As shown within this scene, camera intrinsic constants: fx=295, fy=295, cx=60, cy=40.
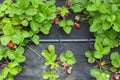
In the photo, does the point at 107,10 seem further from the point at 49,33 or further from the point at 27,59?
the point at 27,59

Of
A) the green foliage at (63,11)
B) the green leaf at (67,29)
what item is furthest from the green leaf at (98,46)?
the green foliage at (63,11)

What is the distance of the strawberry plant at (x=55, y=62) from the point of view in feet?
6.94

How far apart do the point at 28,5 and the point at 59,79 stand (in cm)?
59

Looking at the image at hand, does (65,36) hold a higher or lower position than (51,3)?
lower

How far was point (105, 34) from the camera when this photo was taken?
224cm

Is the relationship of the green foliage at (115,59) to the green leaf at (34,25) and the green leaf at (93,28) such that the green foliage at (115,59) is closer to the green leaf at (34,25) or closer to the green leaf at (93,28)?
the green leaf at (93,28)

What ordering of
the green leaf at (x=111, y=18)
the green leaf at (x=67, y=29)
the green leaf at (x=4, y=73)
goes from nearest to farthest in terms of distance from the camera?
the green leaf at (x=4, y=73)
the green leaf at (x=111, y=18)
the green leaf at (x=67, y=29)

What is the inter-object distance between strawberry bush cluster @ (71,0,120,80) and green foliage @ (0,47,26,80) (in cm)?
50

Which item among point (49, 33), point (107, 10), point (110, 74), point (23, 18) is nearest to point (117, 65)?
point (110, 74)

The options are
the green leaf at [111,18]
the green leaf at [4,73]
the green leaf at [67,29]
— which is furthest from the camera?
the green leaf at [67,29]

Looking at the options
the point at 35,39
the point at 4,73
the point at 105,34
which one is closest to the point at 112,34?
the point at 105,34

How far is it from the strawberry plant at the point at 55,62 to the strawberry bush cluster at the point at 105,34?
0.15m

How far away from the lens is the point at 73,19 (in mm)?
2395

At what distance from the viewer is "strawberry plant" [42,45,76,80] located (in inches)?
83.3
